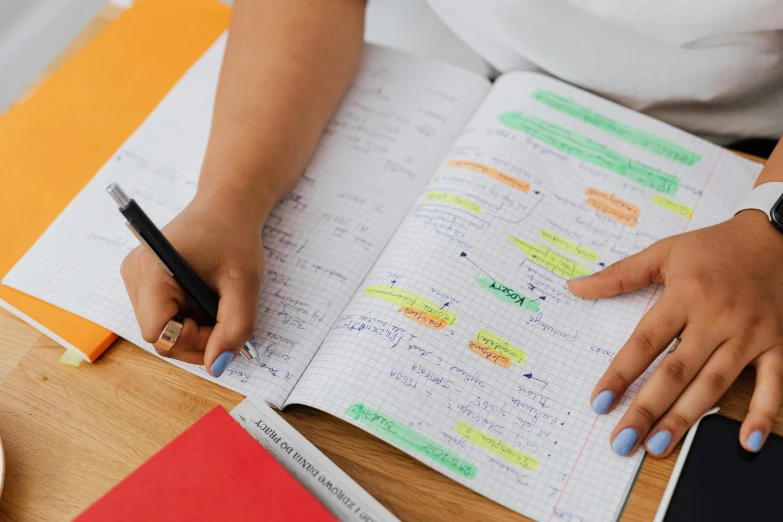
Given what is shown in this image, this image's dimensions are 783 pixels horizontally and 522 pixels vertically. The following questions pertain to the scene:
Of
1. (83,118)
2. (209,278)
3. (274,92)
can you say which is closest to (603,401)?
(209,278)

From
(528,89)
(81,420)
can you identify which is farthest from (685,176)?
(81,420)

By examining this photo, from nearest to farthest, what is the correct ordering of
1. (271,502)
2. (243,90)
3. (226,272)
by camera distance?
(271,502), (226,272), (243,90)

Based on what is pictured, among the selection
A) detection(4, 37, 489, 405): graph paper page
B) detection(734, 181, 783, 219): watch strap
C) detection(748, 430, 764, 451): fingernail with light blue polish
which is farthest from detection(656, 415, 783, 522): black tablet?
detection(4, 37, 489, 405): graph paper page

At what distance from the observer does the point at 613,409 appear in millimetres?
581

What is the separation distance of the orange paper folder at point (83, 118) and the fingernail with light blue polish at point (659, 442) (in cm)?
50

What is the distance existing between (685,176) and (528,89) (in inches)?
7.8

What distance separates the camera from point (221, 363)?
599mm

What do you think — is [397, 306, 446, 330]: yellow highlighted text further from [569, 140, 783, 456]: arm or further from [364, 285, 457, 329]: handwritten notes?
[569, 140, 783, 456]: arm

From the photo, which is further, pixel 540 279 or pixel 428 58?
pixel 428 58

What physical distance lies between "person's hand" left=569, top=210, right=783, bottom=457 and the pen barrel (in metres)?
0.35

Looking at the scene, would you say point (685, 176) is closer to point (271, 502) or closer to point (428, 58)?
point (428, 58)

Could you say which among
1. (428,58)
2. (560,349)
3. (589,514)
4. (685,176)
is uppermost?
(428,58)

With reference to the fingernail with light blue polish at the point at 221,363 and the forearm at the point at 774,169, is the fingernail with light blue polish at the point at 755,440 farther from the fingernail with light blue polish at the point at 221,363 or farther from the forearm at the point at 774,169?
the fingernail with light blue polish at the point at 221,363

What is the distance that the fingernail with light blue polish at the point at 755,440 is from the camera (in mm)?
537
